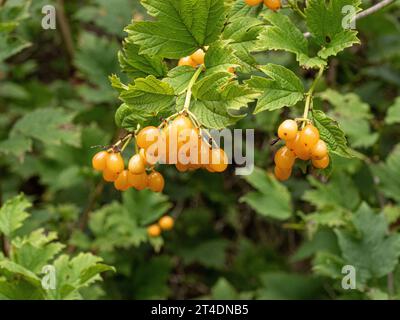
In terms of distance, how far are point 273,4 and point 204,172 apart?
1.71 m

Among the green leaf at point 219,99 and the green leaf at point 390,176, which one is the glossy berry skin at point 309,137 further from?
the green leaf at point 390,176

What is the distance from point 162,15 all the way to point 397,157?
144cm

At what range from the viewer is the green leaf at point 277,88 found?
4.25 feet

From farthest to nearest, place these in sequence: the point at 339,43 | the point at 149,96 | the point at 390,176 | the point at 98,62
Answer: the point at 98,62 → the point at 390,176 → the point at 339,43 → the point at 149,96

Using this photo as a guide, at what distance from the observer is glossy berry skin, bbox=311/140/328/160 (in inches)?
47.6

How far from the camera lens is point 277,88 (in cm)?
133

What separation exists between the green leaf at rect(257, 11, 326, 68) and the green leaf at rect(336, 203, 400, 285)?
2.81ft

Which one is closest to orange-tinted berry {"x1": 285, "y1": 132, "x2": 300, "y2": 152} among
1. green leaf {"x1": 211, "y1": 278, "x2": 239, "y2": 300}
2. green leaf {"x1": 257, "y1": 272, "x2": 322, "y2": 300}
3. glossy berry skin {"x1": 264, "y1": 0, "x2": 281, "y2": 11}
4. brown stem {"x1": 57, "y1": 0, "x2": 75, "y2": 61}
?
glossy berry skin {"x1": 264, "y1": 0, "x2": 281, "y2": 11}
